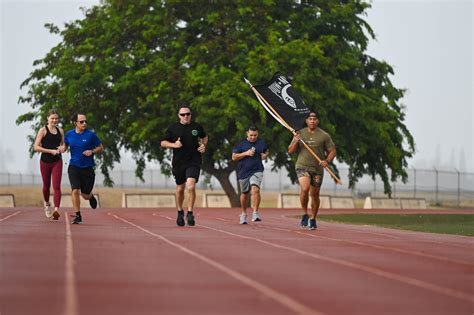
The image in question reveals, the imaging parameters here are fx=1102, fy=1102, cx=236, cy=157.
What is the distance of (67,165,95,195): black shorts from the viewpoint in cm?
1942

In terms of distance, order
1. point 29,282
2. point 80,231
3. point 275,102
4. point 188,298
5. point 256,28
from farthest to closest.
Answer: point 256,28
point 275,102
point 80,231
point 29,282
point 188,298

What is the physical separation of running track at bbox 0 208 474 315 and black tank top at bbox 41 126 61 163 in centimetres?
453

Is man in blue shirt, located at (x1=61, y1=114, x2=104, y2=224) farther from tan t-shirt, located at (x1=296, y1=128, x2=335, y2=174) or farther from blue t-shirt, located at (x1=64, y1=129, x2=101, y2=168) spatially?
tan t-shirt, located at (x1=296, y1=128, x2=335, y2=174)

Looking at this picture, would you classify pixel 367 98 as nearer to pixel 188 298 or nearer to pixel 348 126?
pixel 348 126

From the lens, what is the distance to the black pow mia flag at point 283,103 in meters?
21.4

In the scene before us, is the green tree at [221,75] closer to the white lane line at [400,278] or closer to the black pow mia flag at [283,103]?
the black pow mia flag at [283,103]

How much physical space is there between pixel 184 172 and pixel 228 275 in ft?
30.2

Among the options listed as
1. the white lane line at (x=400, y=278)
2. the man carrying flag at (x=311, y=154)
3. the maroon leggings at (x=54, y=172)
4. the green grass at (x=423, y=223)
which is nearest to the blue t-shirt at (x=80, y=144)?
the maroon leggings at (x=54, y=172)

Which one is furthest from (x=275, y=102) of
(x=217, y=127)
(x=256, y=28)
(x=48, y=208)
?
(x=256, y=28)

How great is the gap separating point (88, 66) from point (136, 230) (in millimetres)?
27820

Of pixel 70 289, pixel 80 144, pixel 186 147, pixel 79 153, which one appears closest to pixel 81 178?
pixel 79 153

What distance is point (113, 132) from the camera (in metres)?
45.1

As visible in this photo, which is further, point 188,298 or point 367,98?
point 367,98

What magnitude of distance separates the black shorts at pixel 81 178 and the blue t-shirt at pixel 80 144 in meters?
0.10
